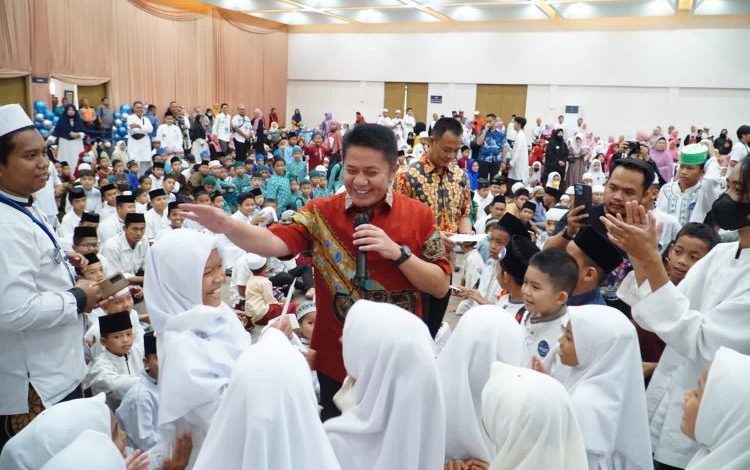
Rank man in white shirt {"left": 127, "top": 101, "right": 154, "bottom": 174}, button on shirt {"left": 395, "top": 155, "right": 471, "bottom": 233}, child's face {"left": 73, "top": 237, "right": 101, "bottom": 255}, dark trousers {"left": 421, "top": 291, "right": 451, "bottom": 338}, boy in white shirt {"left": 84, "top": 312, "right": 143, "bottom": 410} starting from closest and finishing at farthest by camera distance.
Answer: dark trousers {"left": 421, "top": 291, "right": 451, "bottom": 338}
boy in white shirt {"left": 84, "top": 312, "right": 143, "bottom": 410}
button on shirt {"left": 395, "top": 155, "right": 471, "bottom": 233}
child's face {"left": 73, "top": 237, "right": 101, "bottom": 255}
man in white shirt {"left": 127, "top": 101, "right": 154, "bottom": 174}

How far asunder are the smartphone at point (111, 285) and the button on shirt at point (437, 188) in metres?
1.57

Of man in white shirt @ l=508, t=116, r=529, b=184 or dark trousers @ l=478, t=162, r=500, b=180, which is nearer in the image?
man in white shirt @ l=508, t=116, r=529, b=184

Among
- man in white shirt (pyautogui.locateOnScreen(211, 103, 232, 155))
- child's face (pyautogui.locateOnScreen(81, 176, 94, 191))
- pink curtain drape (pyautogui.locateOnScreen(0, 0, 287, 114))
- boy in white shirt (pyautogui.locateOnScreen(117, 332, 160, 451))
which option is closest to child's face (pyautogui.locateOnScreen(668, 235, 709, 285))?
boy in white shirt (pyautogui.locateOnScreen(117, 332, 160, 451))

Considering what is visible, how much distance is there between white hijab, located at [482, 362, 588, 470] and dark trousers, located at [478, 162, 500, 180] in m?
11.5

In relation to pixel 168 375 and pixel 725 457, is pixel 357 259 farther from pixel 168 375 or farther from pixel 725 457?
pixel 725 457

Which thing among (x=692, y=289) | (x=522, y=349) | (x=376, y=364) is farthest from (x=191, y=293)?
(x=692, y=289)

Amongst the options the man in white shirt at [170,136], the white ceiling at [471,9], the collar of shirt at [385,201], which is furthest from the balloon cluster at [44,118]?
the collar of shirt at [385,201]

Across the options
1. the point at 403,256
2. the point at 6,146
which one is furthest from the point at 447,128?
the point at 6,146

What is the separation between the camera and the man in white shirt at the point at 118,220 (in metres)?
5.73

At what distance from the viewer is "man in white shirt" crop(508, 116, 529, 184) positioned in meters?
12.3

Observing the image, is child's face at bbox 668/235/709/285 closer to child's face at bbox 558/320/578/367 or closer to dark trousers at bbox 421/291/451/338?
dark trousers at bbox 421/291/451/338

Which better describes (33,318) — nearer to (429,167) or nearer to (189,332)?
(189,332)

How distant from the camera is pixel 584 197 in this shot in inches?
108

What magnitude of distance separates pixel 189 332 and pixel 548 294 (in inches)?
57.7
